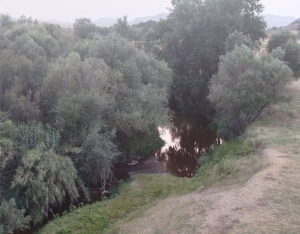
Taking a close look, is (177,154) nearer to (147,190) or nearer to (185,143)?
(185,143)

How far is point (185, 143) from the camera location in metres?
38.0

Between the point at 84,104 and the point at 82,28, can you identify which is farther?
the point at 82,28

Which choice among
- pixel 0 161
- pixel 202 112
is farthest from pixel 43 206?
pixel 202 112

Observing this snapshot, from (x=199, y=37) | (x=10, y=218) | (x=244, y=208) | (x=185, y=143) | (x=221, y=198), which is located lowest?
(x=185, y=143)

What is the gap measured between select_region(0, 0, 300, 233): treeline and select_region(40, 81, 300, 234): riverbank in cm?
242

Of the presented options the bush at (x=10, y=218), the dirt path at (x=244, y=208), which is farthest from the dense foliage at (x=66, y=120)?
the dirt path at (x=244, y=208)

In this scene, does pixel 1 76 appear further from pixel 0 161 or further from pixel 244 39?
pixel 244 39

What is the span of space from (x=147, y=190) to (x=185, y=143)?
41.9 feet

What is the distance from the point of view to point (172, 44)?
48.0 m

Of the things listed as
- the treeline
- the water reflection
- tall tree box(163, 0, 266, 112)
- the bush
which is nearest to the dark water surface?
the water reflection

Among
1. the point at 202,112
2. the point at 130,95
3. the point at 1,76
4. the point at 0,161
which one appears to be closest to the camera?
the point at 0,161

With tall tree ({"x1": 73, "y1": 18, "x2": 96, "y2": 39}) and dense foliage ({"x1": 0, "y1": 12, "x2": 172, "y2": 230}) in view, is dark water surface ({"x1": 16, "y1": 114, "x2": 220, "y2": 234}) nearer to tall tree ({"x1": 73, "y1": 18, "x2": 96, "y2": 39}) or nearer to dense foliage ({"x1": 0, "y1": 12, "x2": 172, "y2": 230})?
dense foliage ({"x1": 0, "y1": 12, "x2": 172, "y2": 230})

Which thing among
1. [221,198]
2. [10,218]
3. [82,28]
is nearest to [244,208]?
[221,198]

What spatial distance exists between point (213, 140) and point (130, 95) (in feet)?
40.3
